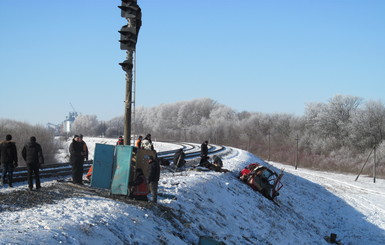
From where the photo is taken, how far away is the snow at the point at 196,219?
755 centimetres

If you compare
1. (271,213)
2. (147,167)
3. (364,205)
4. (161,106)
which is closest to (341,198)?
(364,205)

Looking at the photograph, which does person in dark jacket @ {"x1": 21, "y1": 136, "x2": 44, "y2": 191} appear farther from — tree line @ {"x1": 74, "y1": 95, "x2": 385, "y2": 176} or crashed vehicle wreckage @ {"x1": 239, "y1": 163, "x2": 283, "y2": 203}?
tree line @ {"x1": 74, "y1": 95, "x2": 385, "y2": 176}

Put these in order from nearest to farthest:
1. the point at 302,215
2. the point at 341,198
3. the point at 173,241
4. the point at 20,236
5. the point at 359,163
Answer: the point at 20,236
the point at 173,241
the point at 302,215
the point at 341,198
the point at 359,163

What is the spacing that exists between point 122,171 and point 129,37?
362 centimetres

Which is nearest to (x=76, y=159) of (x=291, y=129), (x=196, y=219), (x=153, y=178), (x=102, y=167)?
(x=102, y=167)

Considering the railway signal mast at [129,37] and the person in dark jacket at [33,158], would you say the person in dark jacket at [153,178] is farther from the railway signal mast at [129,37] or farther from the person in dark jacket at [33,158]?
the person in dark jacket at [33,158]

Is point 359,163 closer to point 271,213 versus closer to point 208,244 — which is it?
point 271,213

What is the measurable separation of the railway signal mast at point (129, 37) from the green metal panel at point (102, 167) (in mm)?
983

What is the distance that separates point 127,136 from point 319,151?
6981 cm

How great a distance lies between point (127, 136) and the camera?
11945 mm

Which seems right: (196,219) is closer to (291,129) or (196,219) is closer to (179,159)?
(179,159)

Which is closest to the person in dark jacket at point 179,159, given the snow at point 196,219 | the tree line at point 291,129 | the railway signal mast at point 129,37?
the snow at point 196,219

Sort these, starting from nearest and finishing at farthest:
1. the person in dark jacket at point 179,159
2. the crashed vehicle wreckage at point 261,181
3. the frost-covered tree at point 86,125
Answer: the person in dark jacket at point 179,159
the crashed vehicle wreckage at point 261,181
the frost-covered tree at point 86,125

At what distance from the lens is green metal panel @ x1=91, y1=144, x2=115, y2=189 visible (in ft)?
36.4
